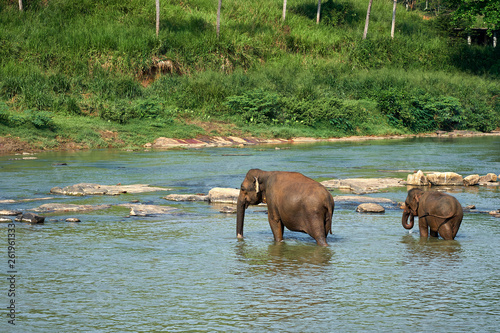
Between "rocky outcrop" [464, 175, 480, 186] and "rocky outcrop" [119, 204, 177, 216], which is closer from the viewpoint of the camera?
"rocky outcrop" [119, 204, 177, 216]

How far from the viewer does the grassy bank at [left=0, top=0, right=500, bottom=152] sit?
30.7 metres

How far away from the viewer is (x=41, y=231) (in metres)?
11.0

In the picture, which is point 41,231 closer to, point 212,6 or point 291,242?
point 291,242

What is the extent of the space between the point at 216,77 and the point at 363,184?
22.0m

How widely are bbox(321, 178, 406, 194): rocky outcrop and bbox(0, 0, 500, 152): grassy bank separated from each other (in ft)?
45.7

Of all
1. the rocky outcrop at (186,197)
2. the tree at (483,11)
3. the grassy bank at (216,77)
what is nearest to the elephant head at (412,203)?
the rocky outcrop at (186,197)

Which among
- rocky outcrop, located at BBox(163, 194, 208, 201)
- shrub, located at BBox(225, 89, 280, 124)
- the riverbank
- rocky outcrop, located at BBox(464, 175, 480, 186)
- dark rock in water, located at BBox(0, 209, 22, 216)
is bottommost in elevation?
the riverbank

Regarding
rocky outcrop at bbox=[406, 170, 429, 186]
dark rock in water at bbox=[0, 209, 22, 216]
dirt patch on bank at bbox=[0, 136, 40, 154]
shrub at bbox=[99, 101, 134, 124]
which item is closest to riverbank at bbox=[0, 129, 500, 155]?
dirt patch on bank at bbox=[0, 136, 40, 154]

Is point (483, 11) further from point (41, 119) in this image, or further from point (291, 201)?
point (291, 201)

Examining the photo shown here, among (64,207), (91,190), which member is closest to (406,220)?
(64,207)

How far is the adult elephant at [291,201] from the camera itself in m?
9.85

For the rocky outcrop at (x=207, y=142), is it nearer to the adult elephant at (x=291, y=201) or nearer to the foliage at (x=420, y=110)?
the foliage at (x=420, y=110)

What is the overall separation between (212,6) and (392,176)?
114 ft

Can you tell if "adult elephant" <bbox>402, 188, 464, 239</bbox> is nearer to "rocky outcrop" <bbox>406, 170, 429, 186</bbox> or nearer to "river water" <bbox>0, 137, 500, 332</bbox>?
"river water" <bbox>0, 137, 500, 332</bbox>
